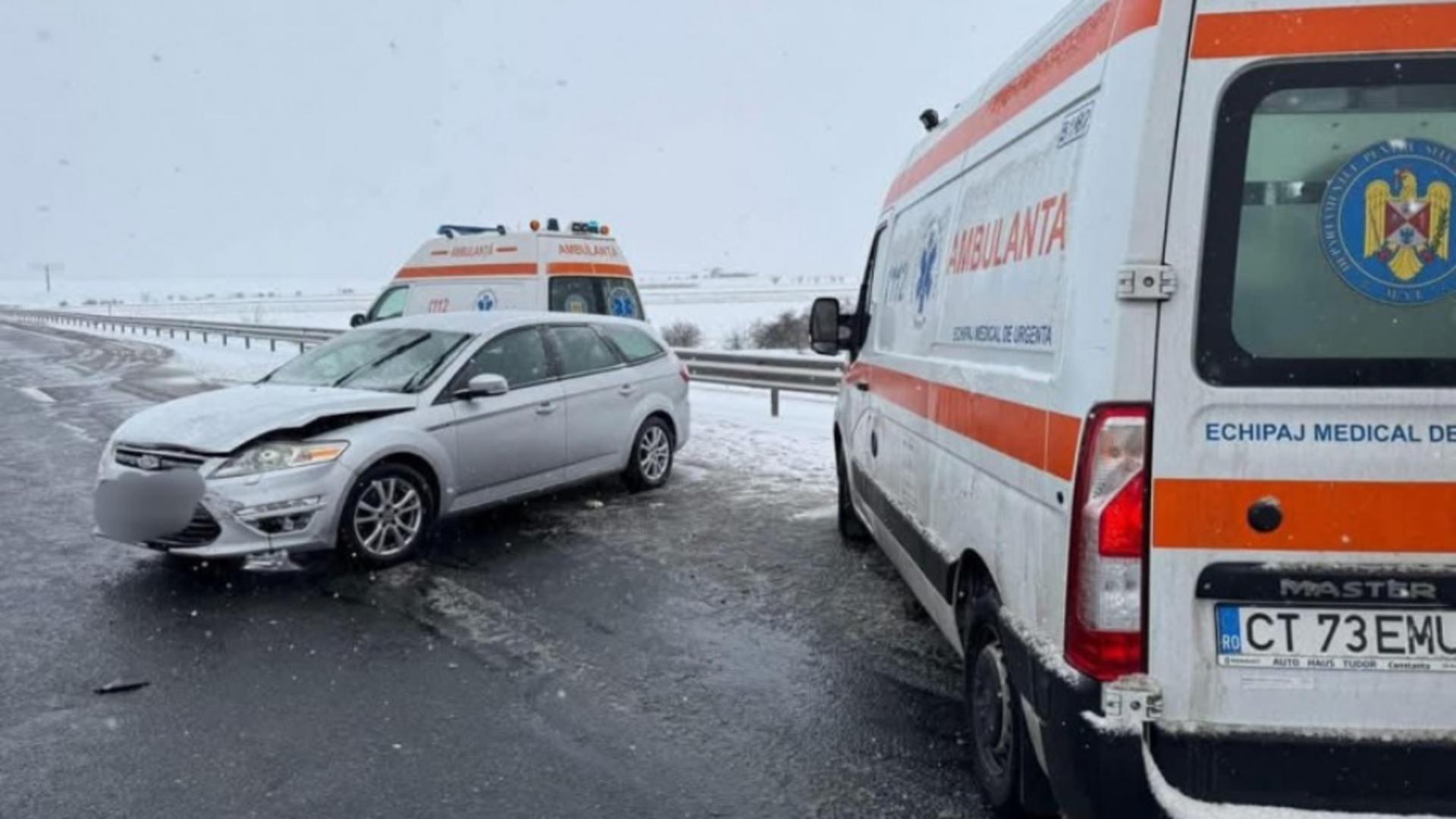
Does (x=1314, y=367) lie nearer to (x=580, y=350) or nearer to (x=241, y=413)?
(x=241, y=413)

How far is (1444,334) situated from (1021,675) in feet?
4.37

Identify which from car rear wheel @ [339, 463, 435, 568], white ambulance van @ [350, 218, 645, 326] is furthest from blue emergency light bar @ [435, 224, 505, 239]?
car rear wheel @ [339, 463, 435, 568]

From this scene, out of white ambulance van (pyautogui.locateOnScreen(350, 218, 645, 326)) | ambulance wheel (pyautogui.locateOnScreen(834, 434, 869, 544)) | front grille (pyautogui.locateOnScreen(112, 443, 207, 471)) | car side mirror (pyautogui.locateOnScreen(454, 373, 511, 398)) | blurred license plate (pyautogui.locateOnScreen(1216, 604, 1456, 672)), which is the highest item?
white ambulance van (pyautogui.locateOnScreen(350, 218, 645, 326))

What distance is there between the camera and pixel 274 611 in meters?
5.48

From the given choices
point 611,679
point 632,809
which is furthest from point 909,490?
point 632,809

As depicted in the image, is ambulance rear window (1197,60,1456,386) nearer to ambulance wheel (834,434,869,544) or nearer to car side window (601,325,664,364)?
ambulance wheel (834,434,869,544)

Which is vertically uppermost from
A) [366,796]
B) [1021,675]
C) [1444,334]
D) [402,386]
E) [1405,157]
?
[1405,157]

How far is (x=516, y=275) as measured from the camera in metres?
13.1

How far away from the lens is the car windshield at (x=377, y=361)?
7.01 metres

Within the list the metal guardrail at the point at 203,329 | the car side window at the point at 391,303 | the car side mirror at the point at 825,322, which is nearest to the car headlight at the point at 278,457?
the car side mirror at the point at 825,322

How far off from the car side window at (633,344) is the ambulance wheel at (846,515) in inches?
97.1

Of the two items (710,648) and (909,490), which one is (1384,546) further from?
(710,648)

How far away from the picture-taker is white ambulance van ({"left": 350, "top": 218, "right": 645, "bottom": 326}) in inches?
512

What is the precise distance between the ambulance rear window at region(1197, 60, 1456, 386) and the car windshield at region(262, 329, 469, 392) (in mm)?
5519
